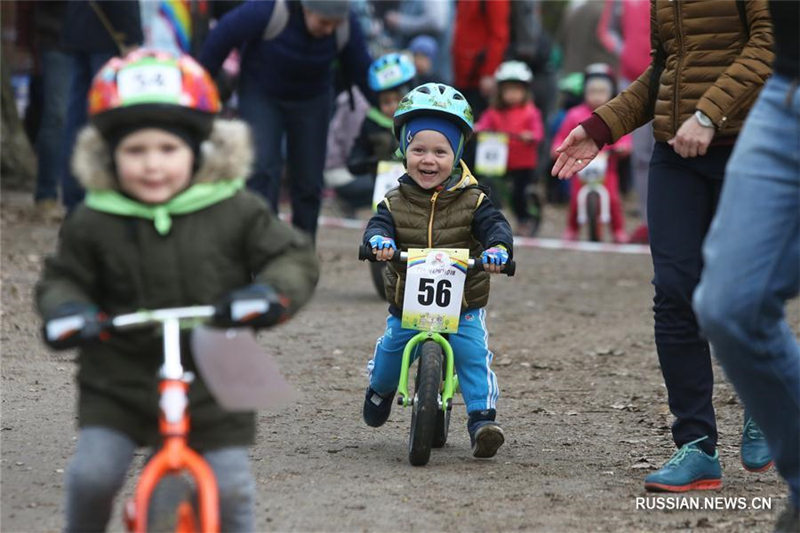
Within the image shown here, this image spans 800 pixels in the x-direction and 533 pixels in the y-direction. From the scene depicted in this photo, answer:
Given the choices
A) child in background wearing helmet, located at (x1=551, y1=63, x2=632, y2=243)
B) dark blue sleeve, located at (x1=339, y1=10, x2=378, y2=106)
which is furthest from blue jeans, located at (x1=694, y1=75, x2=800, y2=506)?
child in background wearing helmet, located at (x1=551, y1=63, x2=632, y2=243)

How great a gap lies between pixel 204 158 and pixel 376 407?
2.49 metres

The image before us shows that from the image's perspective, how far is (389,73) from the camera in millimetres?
11008

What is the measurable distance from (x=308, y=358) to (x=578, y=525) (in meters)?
3.62

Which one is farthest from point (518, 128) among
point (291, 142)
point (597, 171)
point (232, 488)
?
point (232, 488)

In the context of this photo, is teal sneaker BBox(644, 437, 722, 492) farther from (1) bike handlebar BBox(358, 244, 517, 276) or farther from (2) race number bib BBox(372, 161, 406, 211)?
(2) race number bib BBox(372, 161, 406, 211)

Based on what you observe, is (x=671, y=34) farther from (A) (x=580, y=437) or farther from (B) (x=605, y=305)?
(B) (x=605, y=305)

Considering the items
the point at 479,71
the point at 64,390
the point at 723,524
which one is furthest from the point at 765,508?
the point at 479,71

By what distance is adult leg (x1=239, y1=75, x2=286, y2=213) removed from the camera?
1023 cm

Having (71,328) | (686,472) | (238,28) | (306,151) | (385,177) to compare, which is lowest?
(686,472)

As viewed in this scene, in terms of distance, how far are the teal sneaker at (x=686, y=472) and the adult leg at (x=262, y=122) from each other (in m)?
4.93

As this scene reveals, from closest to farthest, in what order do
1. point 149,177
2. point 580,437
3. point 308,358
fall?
1. point 149,177
2. point 580,437
3. point 308,358

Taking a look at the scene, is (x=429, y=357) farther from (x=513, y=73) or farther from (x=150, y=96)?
(x=513, y=73)

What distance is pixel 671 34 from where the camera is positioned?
19.1 ft

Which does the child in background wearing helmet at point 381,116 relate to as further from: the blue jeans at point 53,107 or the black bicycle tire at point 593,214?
the black bicycle tire at point 593,214
